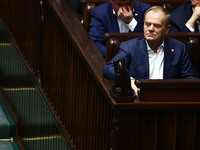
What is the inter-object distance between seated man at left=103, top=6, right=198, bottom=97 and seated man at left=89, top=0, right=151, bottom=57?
330 millimetres

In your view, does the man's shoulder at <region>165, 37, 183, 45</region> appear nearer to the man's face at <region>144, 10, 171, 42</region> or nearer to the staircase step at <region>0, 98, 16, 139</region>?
the man's face at <region>144, 10, 171, 42</region>

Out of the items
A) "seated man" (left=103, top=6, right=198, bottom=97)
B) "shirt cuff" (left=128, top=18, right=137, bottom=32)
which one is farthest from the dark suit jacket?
"shirt cuff" (left=128, top=18, right=137, bottom=32)

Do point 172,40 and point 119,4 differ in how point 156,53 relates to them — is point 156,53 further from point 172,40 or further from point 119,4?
point 119,4

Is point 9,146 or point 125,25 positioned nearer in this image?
point 125,25

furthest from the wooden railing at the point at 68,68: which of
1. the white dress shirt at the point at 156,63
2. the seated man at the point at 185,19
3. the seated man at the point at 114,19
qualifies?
the seated man at the point at 185,19

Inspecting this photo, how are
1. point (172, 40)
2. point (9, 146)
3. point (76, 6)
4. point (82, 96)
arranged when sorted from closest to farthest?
point (82, 96) → point (172, 40) → point (9, 146) → point (76, 6)

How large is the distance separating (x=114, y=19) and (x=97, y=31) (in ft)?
0.51

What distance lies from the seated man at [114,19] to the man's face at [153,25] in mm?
346

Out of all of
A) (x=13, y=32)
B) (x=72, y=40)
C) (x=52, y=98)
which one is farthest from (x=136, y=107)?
(x=13, y=32)

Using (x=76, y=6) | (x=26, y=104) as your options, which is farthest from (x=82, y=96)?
(x=76, y=6)

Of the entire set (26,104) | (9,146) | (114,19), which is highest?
(114,19)

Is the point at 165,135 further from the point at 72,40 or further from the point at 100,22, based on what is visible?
the point at 100,22

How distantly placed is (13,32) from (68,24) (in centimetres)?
94

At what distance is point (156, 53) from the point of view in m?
1.97
